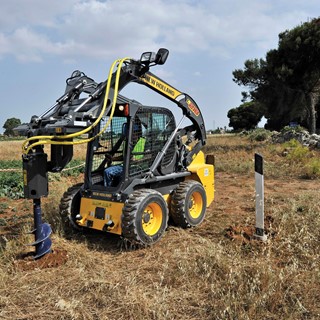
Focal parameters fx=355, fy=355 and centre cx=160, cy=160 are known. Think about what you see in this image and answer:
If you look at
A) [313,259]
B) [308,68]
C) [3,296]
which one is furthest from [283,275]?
[308,68]

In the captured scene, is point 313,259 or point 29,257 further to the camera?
point 29,257

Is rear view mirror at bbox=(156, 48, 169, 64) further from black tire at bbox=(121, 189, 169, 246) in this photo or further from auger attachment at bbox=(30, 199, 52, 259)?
auger attachment at bbox=(30, 199, 52, 259)

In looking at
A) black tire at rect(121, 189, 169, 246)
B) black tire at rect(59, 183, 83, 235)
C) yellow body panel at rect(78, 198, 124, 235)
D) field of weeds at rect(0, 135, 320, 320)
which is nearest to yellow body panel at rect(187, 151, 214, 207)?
Answer: field of weeds at rect(0, 135, 320, 320)

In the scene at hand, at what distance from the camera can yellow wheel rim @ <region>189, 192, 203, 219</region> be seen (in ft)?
21.4

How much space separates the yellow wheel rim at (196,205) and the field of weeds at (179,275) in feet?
0.91

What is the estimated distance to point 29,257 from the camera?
4770 millimetres

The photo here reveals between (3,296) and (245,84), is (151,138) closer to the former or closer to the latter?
(3,296)

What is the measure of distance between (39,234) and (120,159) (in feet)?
6.56

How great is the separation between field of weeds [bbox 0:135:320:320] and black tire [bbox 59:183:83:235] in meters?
0.18

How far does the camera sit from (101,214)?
17.8ft

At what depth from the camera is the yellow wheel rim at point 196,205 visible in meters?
6.53

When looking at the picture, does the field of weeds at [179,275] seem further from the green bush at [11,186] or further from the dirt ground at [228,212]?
the green bush at [11,186]

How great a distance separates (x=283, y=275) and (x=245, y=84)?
21.6 meters

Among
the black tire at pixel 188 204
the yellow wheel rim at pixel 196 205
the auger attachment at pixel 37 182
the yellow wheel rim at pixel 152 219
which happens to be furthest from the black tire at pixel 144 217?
the auger attachment at pixel 37 182
